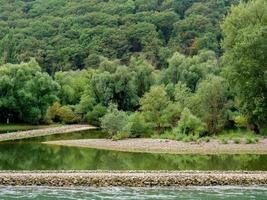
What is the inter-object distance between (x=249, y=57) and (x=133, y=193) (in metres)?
27.6

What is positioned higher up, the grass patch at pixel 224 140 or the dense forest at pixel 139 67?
the dense forest at pixel 139 67

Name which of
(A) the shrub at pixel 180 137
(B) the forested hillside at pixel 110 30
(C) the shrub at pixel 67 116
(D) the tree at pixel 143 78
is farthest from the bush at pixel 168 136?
(B) the forested hillside at pixel 110 30

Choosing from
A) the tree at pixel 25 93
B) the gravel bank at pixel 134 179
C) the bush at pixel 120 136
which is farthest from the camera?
the tree at pixel 25 93

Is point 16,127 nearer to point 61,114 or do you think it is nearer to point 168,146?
point 61,114

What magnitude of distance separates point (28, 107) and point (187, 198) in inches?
2202

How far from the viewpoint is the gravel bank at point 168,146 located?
1961 inches

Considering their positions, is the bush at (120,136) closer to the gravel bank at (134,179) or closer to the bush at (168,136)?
the bush at (168,136)

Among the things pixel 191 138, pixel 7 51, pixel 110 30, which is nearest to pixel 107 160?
pixel 191 138

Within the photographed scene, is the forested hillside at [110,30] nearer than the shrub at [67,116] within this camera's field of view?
No

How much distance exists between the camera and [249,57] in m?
53.9

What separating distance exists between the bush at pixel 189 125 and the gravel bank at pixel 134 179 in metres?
24.6

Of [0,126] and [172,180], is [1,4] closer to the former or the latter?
[0,126]

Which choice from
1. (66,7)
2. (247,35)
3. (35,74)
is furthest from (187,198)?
(66,7)

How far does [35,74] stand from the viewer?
85.3 m
